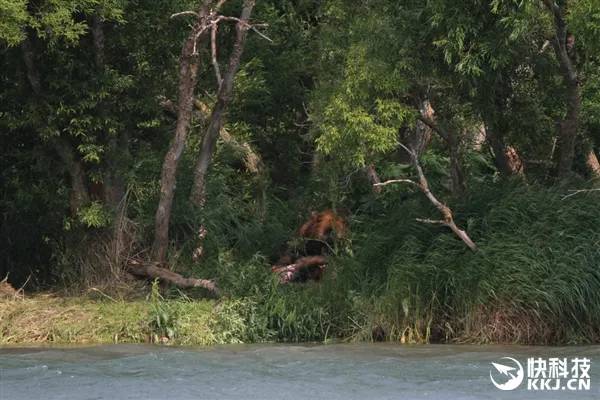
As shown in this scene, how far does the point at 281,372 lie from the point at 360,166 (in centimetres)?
474

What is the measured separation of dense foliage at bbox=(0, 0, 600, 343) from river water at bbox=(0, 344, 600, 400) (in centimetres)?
95

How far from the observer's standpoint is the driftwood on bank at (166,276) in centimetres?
1407

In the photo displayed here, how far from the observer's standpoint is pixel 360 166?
14.2 metres

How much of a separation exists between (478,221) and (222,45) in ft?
21.2

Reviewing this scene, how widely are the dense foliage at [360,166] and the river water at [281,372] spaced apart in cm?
95

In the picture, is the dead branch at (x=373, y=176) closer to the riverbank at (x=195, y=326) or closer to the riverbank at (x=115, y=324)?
the riverbank at (x=195, y=326)

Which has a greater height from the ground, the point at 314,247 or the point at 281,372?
the point at 314,247

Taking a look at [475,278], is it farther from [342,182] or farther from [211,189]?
[211,189]

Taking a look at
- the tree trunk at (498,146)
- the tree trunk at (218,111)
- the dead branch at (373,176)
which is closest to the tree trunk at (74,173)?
the tree trunk at (218,111)

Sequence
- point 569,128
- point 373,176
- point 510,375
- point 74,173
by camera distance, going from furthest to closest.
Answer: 1. point 373,176
2. point 74,173
3. point 569,128
4. point 510,375

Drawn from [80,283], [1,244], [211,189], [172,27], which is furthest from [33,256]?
[172,27]

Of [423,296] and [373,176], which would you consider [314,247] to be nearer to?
[373,176]

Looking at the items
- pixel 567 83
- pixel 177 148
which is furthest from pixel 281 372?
pixel 567 83

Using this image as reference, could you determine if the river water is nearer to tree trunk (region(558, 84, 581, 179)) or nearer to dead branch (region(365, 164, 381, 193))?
tree trunk (region(558, 84, 581, 179))
